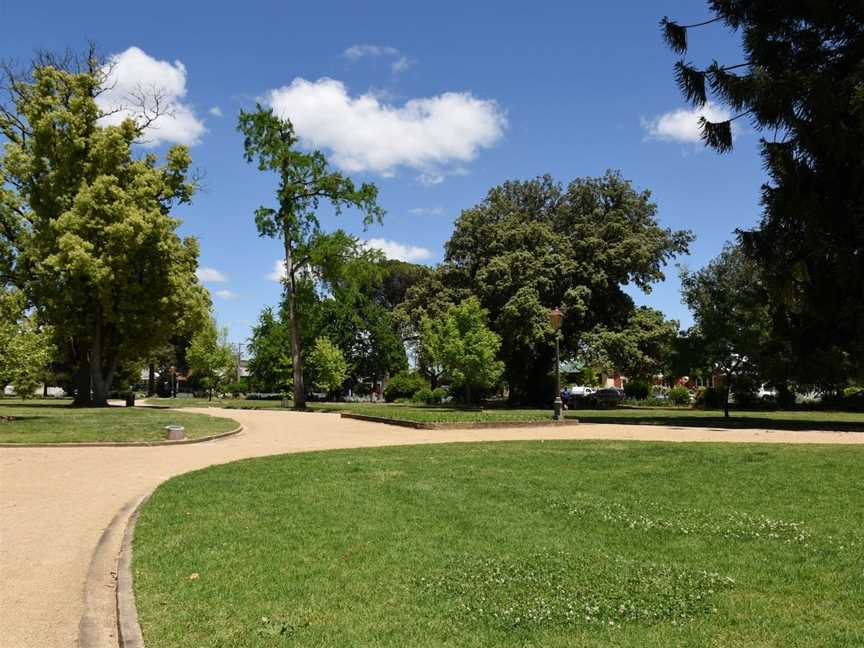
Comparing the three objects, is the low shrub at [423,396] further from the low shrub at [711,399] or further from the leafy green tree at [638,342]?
the low shrub at [711,399]

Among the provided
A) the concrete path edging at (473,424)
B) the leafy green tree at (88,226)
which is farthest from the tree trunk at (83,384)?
the concrete path edging at (473,424)

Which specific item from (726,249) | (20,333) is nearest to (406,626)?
(20,333)

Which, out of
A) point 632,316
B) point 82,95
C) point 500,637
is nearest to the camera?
point 500,637

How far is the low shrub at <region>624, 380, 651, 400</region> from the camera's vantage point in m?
59.2

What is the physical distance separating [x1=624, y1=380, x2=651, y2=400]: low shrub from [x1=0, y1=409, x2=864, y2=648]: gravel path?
38.8 m

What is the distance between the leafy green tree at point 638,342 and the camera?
41.9 m

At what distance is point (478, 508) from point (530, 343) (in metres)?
34.6

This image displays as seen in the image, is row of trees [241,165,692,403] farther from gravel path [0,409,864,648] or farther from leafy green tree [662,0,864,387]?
leafy green tree [662,0,864,387]

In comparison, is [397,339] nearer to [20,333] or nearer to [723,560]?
[20,333]

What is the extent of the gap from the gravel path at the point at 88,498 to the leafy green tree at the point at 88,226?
15323mm

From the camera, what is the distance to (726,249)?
54812 millimetres

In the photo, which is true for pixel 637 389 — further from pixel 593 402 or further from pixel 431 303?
pixel 431 303

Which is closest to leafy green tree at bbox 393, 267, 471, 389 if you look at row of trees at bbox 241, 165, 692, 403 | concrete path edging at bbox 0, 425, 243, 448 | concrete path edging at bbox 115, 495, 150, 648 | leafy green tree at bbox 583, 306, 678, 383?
row of trees at bbox 241, 165, 692, 403

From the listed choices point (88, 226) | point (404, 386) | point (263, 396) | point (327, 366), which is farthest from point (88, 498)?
point (263, 396)
